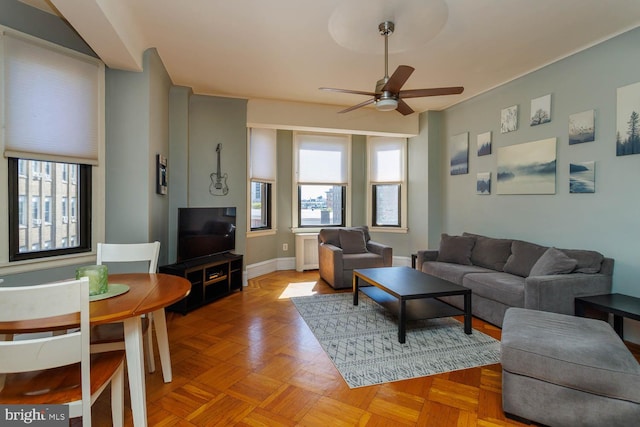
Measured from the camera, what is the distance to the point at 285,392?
204 cm

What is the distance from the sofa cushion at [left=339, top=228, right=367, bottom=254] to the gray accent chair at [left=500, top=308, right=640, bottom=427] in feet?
9.84

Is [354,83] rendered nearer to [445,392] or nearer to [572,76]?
[572,76]

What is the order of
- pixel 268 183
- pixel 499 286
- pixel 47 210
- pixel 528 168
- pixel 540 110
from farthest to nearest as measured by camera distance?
pixel 268 183
pixel 528 168
pixel 540 110
pixel 499 286
pixel 47 210

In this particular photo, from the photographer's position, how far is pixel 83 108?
2.77 meters

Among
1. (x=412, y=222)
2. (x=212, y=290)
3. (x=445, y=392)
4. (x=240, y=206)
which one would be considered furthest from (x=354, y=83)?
(x=445, y=392)

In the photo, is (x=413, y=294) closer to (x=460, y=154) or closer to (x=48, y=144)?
(x=460, y=154)

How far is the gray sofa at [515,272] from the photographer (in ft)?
8.73

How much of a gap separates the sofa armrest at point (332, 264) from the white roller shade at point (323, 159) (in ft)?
4.79

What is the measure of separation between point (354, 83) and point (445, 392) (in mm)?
3438

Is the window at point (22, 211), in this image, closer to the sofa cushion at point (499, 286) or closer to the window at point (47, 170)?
the window at point (47, 170)

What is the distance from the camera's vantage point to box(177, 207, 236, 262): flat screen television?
379cm

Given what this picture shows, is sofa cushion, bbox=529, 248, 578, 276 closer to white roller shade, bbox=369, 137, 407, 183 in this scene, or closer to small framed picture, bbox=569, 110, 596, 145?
small framed picture, bbox=569, 110, 596, 145

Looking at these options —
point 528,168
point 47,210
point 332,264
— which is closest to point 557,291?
point 528,168

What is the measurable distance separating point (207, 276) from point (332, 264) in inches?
63.6
